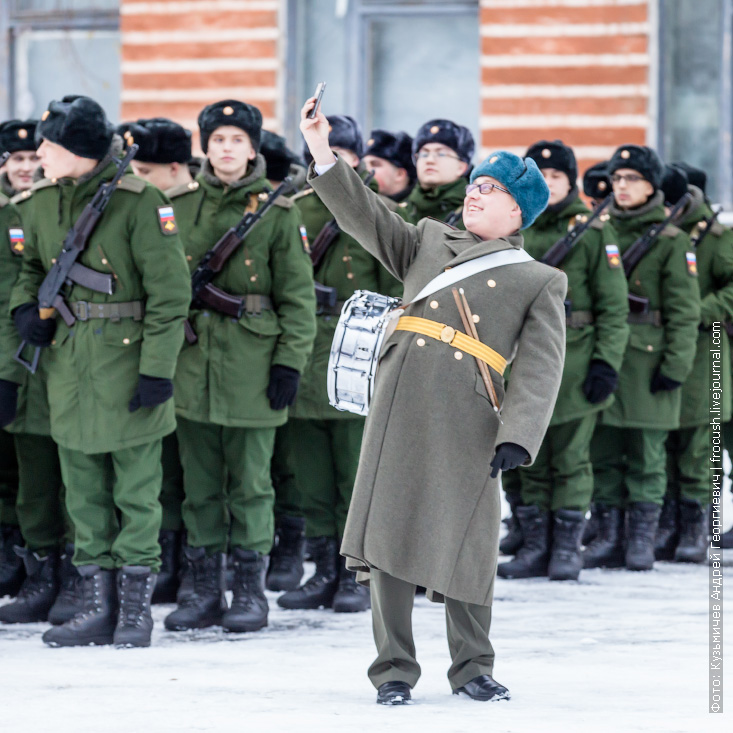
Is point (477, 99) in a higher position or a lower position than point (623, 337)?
higher

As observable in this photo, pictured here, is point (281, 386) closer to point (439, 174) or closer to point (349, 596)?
point (349, 596)

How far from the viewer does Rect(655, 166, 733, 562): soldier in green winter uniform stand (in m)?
7.80

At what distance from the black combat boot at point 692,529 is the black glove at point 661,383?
0.67 m

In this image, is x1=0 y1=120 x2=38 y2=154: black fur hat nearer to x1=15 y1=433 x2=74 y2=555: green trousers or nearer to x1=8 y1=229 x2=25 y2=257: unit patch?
x1=8 y1=229 x2=25 y2=257: unit patch

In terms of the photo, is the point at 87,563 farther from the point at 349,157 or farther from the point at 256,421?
the point at 349,157

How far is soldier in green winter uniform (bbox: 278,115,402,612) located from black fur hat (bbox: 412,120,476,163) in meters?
0.62

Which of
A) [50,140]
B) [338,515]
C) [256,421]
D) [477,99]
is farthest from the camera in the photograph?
[477,99]

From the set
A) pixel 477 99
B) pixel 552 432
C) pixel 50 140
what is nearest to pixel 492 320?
pixel 50 140

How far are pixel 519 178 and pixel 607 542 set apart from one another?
10.8 feet

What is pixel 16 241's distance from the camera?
5.91m

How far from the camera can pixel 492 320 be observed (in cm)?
462

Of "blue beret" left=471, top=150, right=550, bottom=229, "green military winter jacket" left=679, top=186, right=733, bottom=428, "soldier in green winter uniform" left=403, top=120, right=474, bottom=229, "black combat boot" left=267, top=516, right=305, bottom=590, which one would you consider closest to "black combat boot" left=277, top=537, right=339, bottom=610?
"black combat boot" left=267, top=516, right=305, bottom=590

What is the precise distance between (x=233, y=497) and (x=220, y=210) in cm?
113

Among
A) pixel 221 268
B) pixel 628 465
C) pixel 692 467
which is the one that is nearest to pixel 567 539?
pixel 628 465
